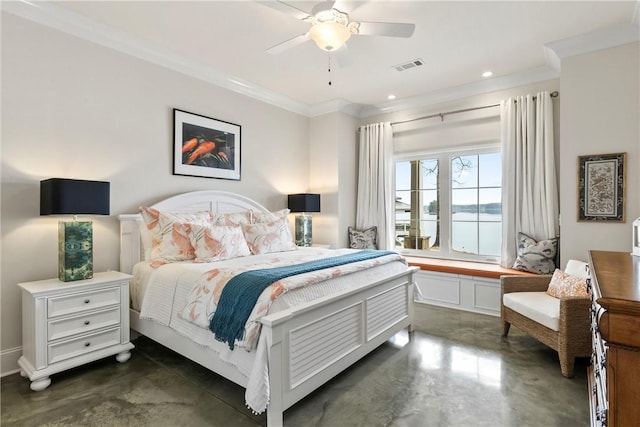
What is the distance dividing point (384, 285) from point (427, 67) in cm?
253

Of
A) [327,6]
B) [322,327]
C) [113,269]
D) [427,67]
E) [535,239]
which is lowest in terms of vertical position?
[322,327]

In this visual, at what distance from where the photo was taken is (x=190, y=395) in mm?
2143

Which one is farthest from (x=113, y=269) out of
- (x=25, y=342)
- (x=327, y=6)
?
(x=327, y=6)

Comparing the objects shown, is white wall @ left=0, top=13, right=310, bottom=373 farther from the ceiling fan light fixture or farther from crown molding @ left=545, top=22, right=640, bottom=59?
crown molding @ left=545, top=22, right=640, bottom=59

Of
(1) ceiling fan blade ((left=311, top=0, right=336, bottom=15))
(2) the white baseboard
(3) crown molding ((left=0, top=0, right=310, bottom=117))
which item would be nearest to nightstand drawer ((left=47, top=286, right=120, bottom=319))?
(2) the white baseboard

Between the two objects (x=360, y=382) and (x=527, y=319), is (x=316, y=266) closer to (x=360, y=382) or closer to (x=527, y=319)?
(x=360, y=382)

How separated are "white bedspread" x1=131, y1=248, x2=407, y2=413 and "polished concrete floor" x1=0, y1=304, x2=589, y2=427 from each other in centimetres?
34

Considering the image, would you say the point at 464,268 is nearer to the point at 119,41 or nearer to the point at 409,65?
the point at 409,65

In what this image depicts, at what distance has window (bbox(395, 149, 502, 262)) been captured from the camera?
4223 millimetres

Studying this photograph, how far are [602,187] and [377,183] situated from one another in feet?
8.61

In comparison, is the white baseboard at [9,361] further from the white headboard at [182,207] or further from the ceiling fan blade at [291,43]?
the ceiling fan blade at [291,43]

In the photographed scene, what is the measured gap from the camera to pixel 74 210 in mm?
2334

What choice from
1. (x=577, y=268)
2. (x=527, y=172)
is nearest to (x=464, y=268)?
(x=577, y=268)

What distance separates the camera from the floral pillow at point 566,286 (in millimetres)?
2604
